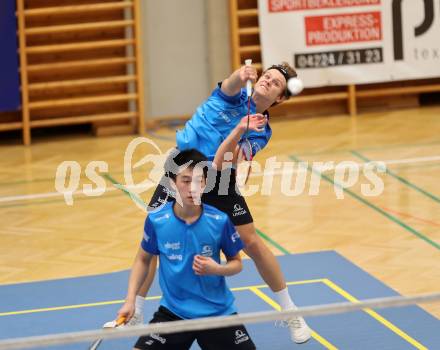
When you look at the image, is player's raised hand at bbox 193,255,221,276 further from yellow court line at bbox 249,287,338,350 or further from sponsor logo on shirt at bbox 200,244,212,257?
yellow court line at bbox 249,287,338,350

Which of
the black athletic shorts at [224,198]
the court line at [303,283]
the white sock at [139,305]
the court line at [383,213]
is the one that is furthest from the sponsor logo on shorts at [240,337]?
the court line at [383,213]

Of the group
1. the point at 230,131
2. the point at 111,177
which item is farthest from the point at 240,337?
the point at 111,177

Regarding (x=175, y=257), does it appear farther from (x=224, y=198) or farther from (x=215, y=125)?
(x=215, y=125)

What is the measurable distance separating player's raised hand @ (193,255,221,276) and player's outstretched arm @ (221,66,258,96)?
4.69 ft

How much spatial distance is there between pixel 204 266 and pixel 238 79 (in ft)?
5.24

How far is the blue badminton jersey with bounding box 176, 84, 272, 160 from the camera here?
6652 mm

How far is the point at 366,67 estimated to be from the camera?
14836mm

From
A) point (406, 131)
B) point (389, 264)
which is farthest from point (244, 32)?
point (389, 264)

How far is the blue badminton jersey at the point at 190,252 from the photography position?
544 cm

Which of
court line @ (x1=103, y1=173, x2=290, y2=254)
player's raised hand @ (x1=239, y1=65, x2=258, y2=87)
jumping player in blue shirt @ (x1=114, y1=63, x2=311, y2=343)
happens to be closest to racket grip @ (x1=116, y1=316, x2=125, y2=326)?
jumping player in blue shirt @ (x1=114, y1=63, x2=311, y2=343)

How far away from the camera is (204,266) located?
526 cm

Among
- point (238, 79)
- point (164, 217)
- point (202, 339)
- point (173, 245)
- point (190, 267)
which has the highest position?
point (238, 79)

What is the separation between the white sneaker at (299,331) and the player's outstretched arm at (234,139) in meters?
1.28

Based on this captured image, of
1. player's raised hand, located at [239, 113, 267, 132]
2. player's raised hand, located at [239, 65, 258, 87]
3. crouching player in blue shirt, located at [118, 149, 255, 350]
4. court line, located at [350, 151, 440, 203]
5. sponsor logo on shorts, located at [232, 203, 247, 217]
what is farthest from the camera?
court line, located at [350, 151, 440, 203]
